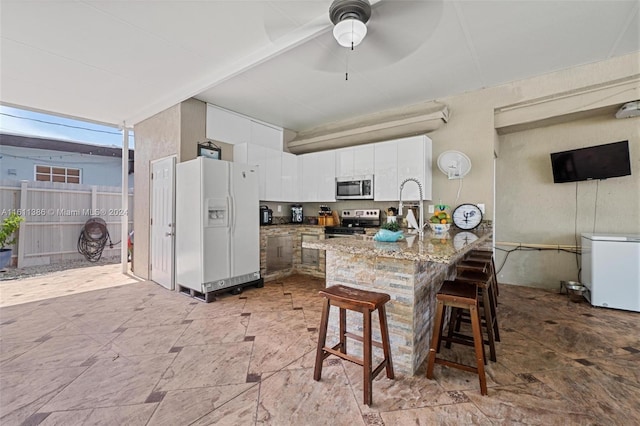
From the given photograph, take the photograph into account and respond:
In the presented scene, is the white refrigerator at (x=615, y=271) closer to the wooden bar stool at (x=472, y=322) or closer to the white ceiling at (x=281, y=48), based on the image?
the white ceiling at (x=281, y=48)

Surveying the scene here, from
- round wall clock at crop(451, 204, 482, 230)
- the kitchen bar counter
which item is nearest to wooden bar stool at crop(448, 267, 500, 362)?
the kitchen bar counter

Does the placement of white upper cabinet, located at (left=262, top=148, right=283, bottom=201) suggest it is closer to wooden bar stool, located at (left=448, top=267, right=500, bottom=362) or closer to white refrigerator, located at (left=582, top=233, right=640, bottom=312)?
wooden bar stool, located at (left=448, top=267, right=500, bottom=362)

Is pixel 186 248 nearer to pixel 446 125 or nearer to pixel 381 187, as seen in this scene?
pixel 381 187

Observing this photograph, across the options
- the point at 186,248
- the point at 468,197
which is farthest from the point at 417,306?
the point at 186,248

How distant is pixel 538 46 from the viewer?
2.73m

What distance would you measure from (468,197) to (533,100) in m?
1.37

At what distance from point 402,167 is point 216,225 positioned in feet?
8.94

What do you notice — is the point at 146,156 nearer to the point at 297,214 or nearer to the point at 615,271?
the point at 297,214

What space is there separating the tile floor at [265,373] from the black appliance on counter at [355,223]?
1.52 meters

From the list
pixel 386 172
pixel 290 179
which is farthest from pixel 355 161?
pixel 290 179

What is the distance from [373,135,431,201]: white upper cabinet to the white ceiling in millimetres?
663

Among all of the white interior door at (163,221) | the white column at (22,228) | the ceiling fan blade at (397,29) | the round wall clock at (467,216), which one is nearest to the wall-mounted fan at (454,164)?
the round wall clock at (467,216)

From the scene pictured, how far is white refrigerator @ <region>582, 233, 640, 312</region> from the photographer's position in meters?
3.10

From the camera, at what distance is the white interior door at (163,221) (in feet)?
13.1
